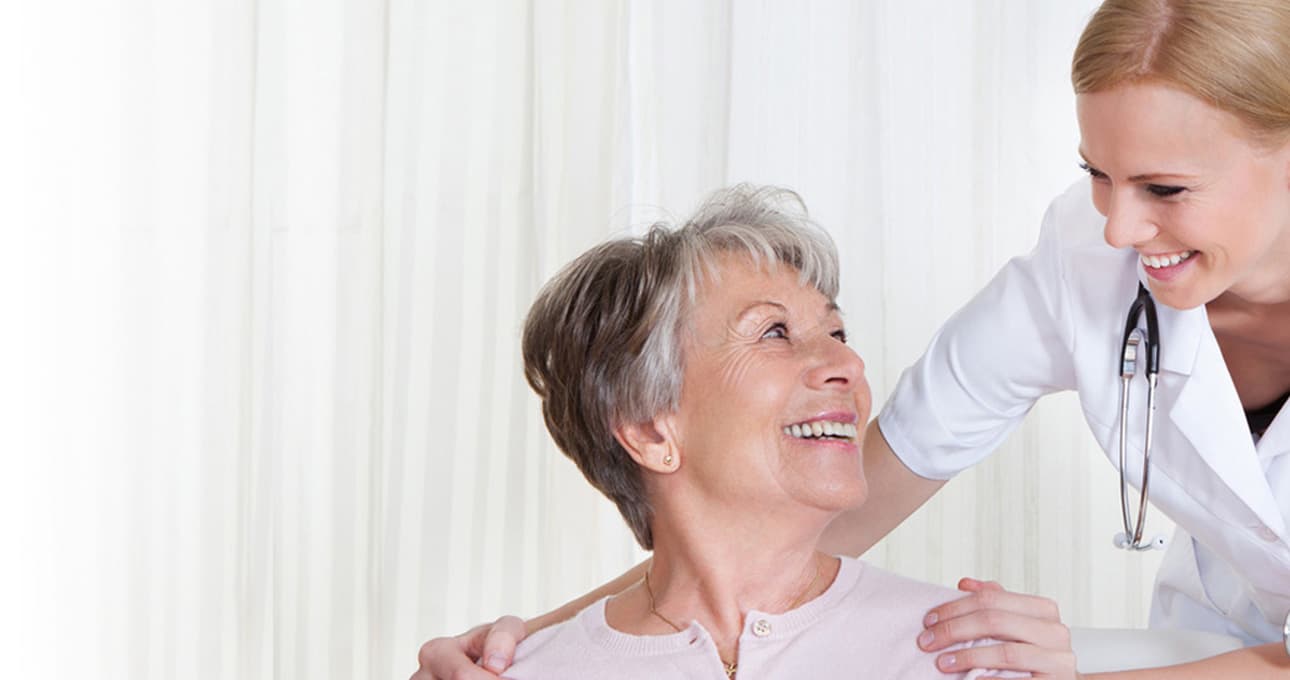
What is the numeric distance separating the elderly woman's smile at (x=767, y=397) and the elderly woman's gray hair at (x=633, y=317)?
19 mm

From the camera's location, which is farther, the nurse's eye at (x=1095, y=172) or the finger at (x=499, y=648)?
the finger at (x=499, y=648)

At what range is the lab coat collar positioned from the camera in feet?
5.35

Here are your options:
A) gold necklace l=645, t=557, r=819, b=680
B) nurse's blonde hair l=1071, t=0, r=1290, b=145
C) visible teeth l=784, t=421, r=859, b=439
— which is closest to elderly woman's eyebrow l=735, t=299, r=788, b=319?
visible teeth l=784, t=421, r=859, b=439

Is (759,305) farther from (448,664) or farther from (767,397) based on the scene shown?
(448,664)

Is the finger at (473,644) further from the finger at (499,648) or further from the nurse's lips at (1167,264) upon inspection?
the nurse's lips at (1167,264)

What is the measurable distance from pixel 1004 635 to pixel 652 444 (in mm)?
422

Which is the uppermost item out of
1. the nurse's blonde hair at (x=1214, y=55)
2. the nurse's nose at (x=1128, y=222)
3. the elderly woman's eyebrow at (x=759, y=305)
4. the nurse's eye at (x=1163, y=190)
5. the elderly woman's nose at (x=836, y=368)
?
the nurse's blonde hair at (x=1214, y=55)

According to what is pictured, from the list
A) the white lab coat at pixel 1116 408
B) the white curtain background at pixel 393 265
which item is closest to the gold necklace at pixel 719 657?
the white lab coat at pixel 1116 408

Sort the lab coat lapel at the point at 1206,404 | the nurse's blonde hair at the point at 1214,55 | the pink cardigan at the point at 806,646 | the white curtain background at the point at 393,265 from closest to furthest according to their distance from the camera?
the nurse's blonde hair at the point at 1214,55 < the pink cardigan at the point at 806,646 < the lab coat lapel at the point at 1206,404 < the white curtain background at the point at 393,265

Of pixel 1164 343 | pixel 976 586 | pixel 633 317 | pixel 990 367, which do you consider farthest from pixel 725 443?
pixel 1164 343

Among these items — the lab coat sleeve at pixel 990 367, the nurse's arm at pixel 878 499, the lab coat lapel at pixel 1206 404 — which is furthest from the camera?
the nurse's arm at pixel 878 499

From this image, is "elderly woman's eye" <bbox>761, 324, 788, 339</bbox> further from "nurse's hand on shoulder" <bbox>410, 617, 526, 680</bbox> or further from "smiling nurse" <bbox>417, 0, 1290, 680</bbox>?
"nurse's hand on shoulder" <bbox>410, 617, 526, 680</bbox>

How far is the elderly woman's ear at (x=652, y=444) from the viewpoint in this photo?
160 centimetres

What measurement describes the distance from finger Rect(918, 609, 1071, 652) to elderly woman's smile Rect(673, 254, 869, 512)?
0.17 metres
